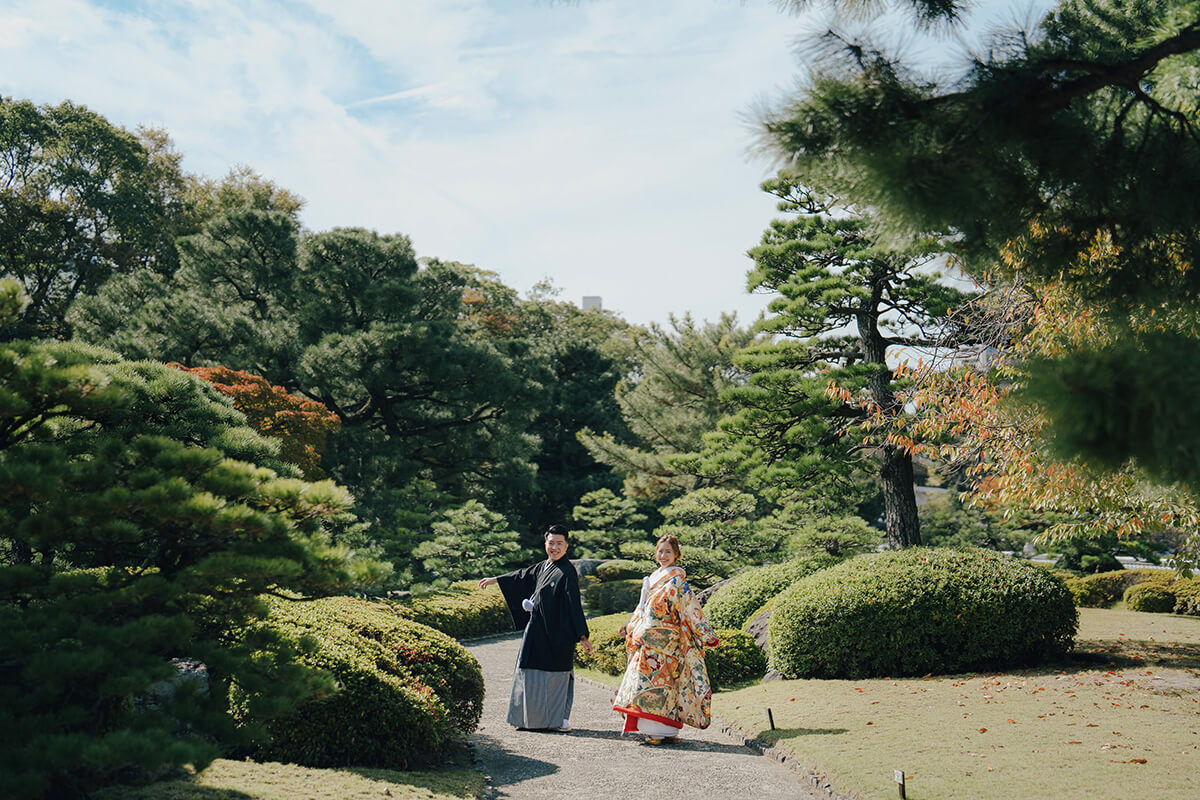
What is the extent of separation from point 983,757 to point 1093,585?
39.8ft

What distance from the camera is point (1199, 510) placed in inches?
261

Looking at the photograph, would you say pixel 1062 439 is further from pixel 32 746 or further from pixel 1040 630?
pixel 1040 630

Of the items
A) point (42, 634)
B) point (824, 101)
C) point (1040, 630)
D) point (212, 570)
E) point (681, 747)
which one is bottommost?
point (681, 747)

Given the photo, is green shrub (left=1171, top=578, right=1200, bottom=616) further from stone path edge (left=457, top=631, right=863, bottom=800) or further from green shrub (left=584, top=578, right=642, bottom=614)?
stone path edge (left=457, top=631, right=863, bottom=800)

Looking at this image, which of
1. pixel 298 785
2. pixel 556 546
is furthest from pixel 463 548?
pixel 298 785

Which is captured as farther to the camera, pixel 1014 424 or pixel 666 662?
pixel 666 662

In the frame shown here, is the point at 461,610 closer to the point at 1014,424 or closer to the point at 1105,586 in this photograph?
the point at 1014,424

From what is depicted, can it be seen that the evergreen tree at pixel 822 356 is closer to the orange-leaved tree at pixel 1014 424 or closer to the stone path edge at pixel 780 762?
the orange-leaved tree at pixel 1014 424

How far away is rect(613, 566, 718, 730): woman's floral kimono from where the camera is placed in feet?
20.3

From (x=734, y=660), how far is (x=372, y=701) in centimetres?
518

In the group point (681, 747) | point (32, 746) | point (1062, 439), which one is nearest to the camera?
point (1062, 439)

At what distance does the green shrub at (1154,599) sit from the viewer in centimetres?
1342

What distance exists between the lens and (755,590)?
10.8 metres

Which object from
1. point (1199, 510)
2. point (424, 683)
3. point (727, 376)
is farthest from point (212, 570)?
point (727, 376)
